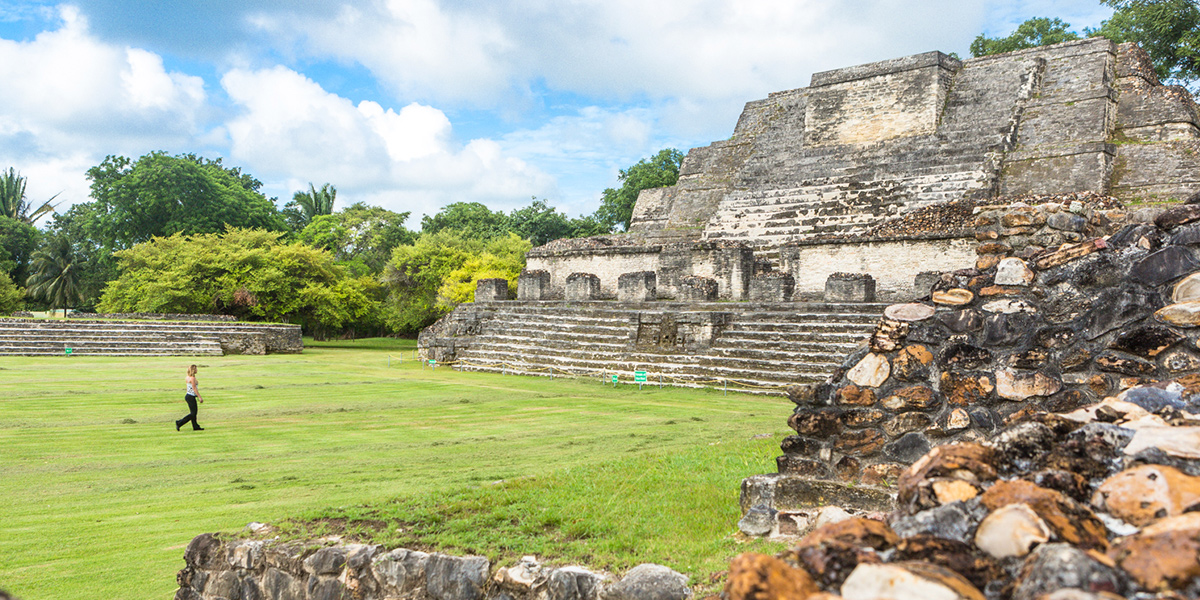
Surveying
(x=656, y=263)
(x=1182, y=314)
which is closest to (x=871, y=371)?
(x=1182, y=314)

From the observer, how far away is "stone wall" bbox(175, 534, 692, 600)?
311 centimetres

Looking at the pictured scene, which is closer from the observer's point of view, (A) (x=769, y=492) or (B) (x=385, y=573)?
(B) (x=385, y=573)

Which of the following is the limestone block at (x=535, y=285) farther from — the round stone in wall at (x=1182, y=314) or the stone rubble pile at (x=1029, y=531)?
the stone rubble pile at (x=1029, y=531)

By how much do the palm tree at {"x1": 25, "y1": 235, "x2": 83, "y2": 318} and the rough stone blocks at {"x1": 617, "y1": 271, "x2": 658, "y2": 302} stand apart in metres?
24.0

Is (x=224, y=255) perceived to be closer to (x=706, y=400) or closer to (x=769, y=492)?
(x=706, y=400)

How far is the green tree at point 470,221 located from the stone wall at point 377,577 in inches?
1363

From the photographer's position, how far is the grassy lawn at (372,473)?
3787 millimetres

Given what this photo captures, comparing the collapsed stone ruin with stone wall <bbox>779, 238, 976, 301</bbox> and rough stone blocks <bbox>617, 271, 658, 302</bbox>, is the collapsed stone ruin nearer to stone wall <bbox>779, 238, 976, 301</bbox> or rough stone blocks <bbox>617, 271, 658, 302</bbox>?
stone wall <bbox>779, 238, 976, 301</bbox>

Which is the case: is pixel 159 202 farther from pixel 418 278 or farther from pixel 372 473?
pixel 372 473

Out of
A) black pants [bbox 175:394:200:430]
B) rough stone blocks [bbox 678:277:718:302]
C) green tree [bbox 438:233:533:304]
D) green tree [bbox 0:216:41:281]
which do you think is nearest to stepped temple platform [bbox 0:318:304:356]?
green tree [bbox 438:233:533:304]

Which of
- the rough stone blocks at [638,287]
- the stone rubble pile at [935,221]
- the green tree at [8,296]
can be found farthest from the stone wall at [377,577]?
the green tree at [8,296]

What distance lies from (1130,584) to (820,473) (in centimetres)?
249

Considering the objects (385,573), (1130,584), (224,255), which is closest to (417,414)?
(385,573)

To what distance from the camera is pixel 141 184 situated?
107 feet
